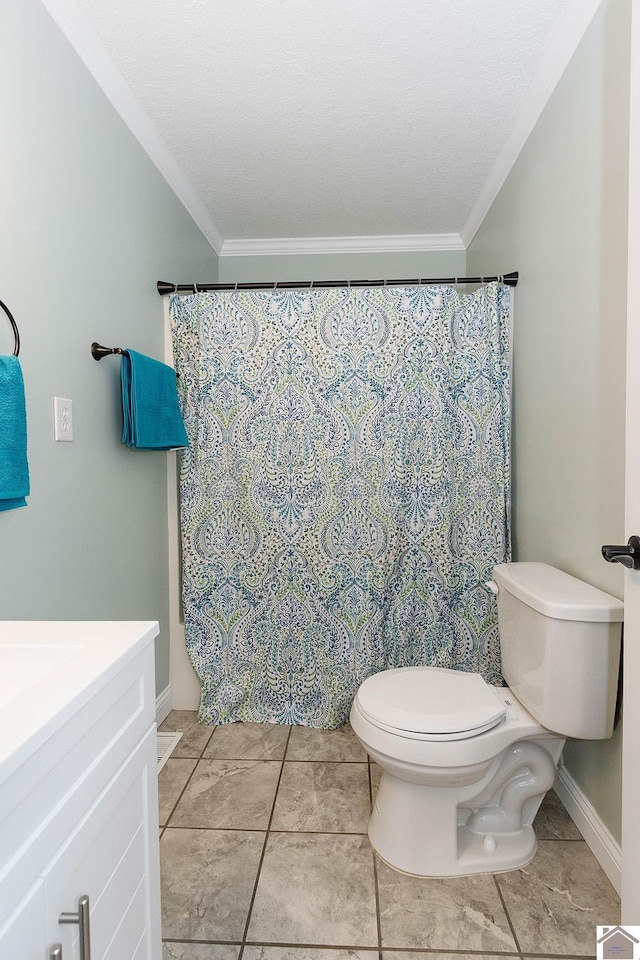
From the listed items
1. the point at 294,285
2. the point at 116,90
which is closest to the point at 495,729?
the point at 294,285

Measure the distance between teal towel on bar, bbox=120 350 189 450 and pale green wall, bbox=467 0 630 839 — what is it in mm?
1360

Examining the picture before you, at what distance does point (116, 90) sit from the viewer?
1.91 meters

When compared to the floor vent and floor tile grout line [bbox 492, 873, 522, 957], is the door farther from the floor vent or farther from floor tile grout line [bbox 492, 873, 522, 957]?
the floor vent

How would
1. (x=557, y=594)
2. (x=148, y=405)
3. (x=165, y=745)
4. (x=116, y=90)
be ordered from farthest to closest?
(x=165, y=745) < (x=148, y=405) < (x=116, y=90) < (x=557, y=594)

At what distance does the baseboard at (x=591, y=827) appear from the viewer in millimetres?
1516

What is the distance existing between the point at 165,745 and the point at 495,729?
136 cm

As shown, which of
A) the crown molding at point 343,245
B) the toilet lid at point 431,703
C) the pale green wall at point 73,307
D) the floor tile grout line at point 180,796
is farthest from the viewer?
the crown molding at point 343,245

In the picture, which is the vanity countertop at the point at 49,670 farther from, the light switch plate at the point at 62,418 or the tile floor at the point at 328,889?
the tile floor at the point at 328,889

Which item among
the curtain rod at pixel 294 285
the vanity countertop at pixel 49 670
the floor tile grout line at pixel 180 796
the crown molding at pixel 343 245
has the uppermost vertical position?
the crown molding at pixel 343 245

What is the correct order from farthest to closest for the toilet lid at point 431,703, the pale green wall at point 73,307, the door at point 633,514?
the toilet lid at point 431,703 < the pale green wall at point 73,307 < the door at point 633,514

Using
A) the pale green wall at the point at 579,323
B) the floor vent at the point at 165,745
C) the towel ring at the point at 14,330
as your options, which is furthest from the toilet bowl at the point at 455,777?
the towel ring at the point at 14,330

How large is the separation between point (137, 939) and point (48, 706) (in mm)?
519

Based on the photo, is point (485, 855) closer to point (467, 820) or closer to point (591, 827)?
point (467, 820)

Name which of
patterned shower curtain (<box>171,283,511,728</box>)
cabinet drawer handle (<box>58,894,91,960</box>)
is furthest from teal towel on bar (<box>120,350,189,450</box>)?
cabinet drawer handle (<box>58,894,91,960</box>)
